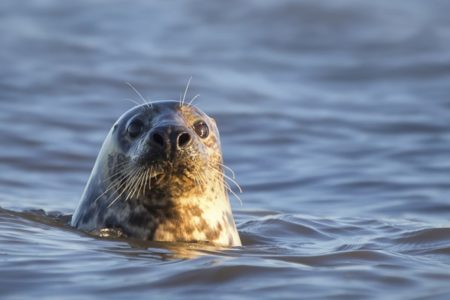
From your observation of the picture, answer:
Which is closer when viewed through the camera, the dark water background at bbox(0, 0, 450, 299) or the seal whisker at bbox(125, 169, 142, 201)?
→ the dark water background at bbox(0, 0, 450, 299)

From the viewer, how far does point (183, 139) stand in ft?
22.8

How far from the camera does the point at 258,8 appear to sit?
20.5 meters

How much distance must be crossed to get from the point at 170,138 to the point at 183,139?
8 cm

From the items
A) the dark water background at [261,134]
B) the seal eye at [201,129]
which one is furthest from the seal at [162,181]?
the dark water background at [261,134]

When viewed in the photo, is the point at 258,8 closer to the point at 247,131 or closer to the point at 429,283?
the point at 247,131

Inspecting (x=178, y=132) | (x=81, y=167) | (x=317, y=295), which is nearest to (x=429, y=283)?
(x=317, y=295)

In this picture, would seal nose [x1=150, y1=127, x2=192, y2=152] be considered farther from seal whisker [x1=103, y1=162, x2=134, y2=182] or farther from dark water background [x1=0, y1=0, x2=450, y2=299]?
dark water background [x1=0, y1=0, x2=450, y2=299]

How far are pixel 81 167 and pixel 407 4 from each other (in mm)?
10364

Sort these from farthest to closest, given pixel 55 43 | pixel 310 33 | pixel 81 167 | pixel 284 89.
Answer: pixel 310 33 < pixel 55 43 < pixel 284 89 < pixel 81 167

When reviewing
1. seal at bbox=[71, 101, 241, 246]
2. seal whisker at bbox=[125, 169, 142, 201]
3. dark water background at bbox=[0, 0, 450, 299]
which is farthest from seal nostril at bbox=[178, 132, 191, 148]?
dark water background at bbox=[0, 0, 450, 299]

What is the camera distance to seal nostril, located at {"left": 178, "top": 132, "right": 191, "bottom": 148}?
22.8 ft

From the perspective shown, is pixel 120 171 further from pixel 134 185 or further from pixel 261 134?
pixel 261 134

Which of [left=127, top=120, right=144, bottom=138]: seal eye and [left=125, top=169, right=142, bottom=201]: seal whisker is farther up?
[left=127, top=120, right=144, bottom=138]: seal eye

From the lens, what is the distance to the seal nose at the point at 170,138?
6.91 meters
